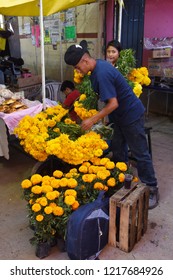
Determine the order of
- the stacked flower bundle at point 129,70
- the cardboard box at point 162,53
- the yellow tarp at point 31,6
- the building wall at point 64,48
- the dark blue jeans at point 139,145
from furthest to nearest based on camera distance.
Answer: the building wall at point 64,48, the cardboard box at point 162,53, the yellow tarp at point 31,6, the stacked flower bundle at point 129,70, the dark blue jeans at point 139,145

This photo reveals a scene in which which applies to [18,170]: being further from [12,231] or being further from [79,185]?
[79,185]

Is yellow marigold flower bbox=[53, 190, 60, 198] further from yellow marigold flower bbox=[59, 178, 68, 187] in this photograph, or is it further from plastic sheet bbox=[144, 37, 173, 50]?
plastic sheet bbox=[144, 37, 173, 50]

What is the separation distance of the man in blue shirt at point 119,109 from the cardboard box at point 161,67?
2953mm

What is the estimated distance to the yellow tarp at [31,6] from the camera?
3.78 m

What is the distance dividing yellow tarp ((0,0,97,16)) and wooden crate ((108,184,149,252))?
2717 millimetres

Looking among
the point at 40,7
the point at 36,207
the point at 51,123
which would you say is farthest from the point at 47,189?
the point at 40,7

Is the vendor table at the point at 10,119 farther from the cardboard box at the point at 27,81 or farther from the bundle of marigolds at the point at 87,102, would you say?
the bundle of marigolds at the point at 87,102

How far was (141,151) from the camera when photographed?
10.7 feet

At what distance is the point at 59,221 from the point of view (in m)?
2.57

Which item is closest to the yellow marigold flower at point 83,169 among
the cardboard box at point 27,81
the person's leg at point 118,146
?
the person's leg at point 118,146

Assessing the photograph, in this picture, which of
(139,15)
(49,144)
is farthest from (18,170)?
(139,15)

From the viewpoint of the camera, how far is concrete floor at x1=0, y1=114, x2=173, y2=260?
107 inches

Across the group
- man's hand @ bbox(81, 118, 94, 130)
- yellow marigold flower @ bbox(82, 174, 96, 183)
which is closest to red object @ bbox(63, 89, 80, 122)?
man's hand @ bbox(81, 118, 94, 130)

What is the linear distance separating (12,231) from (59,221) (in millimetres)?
773
